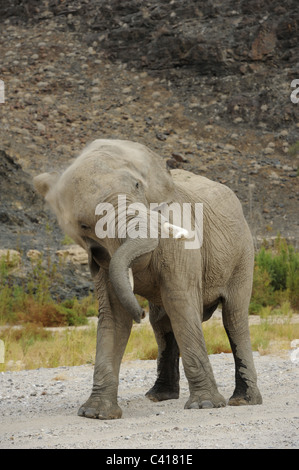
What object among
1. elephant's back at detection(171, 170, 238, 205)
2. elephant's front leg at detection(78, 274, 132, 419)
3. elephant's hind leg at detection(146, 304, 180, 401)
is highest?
elephant's back at detection(171, 170, 238, 205)

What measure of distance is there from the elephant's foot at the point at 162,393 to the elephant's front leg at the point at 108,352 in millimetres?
1210

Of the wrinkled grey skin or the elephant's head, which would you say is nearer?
the elephant's head

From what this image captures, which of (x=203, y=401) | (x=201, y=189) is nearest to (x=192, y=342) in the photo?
(x=203, y=401)

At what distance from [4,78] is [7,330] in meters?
18.6

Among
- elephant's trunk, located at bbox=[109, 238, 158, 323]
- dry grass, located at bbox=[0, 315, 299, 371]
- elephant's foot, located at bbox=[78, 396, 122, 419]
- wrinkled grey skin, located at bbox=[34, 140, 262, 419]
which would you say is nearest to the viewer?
elephant's trunk, located at bbox=[109, 238, 158, 323]

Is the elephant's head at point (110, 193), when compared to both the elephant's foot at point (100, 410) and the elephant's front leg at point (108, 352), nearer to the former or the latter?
the elephant's front leg at point (108, 352)

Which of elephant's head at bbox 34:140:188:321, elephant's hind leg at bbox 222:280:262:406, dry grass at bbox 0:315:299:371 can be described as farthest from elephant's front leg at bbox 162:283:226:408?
dry grass at bbox 0:315:299:371

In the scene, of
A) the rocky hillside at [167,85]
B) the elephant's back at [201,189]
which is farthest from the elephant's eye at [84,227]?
the rocky hillside at [167,85]

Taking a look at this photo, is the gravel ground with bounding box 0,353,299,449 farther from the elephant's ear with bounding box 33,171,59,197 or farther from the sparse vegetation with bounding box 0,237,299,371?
the elephant's ear with bounding box 33,171,59,197

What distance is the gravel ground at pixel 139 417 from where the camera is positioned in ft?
15.9

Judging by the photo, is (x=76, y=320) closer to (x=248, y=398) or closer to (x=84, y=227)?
(x=248, y=398)

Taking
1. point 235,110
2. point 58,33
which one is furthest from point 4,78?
point 235,110

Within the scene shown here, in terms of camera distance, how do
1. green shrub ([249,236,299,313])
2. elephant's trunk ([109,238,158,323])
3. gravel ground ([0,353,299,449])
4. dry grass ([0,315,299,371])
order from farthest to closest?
green shrub ([249,236,299,313]), dry grass ([0,315,299,371]), elephant's trunk ([109,238,158,323]), gravel ground ([0,353,299,449])

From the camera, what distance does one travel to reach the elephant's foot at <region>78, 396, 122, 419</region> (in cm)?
591
